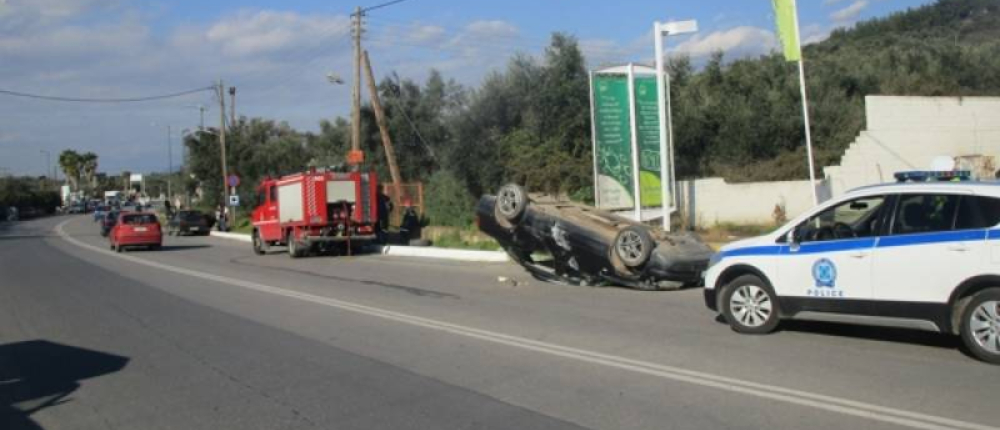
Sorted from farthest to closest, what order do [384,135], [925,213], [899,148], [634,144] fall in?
[384,135]
[899,148]
[634,144]
[925,213]

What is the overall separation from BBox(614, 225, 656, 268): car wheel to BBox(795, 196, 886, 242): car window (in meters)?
4.61

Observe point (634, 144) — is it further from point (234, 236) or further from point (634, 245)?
point (234, 236)

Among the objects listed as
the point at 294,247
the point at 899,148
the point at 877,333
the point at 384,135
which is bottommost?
the point at 877,333

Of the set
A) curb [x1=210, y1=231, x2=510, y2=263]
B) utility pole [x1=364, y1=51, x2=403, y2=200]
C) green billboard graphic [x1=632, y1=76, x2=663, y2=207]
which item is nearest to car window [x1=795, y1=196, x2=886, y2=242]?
curb [x1=210, y1=231, x2=510, y2=263]

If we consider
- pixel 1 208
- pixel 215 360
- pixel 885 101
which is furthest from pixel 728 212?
pixel 1 208

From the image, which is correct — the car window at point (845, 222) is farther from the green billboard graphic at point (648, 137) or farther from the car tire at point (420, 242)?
the car tire at point (420, 242)

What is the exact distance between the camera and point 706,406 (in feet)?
21.1

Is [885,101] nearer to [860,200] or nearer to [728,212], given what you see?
[728,212]

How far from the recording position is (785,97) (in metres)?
33.0

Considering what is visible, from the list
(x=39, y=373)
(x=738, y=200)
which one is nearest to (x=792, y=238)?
(x=39, y=373)

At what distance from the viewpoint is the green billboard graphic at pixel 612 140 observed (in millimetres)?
20906

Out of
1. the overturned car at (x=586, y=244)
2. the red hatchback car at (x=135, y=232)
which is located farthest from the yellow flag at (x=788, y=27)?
the red hatchback car at (x=135, y=232)

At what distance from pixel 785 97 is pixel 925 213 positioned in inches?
1035

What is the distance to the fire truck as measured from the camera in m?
25.8
